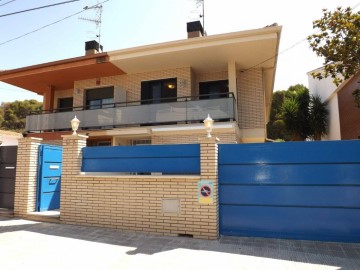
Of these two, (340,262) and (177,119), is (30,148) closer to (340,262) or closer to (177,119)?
(177,119)

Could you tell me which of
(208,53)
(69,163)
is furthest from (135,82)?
(69,163)

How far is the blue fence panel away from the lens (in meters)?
5.57

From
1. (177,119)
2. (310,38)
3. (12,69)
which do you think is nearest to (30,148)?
(177,119)

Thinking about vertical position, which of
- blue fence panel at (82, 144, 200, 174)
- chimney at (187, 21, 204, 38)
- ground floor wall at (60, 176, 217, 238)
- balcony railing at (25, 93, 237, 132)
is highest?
chimney at (187, 21, 204, 38)

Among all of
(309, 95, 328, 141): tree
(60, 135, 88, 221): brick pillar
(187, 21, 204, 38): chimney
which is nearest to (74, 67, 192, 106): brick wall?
(187, 21, 204, 38): chimney

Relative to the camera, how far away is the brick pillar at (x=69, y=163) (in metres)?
6.41

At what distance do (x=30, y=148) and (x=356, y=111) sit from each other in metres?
13.2

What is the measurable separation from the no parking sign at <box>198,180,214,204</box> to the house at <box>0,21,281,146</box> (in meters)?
3.93

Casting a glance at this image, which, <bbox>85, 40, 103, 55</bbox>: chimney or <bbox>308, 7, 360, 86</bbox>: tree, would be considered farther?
<bbox>85, 40, 103, 55</bbox>: chimney

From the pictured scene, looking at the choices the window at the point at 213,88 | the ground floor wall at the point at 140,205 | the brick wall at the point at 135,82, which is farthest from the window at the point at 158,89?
the ground floor wall at the point at 140,205

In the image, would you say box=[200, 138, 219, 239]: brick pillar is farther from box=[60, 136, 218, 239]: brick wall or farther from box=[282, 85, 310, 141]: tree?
box=[282, 85, 310, 141]: tree

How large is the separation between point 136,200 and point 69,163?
2.04 m

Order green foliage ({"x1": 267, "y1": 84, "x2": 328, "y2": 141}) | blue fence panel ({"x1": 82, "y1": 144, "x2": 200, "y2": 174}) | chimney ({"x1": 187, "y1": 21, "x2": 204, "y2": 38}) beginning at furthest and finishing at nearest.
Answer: green foliage ({"x1": 267, "y1": 84, "x2": 328, "y2": 141}) → chimney ({"x1": 187, "y1": 21, "x2": 204, "y2": 38}) → blue fence panel ({"x1": 82, "y1": 144, "x2": 200, "y2": 174})

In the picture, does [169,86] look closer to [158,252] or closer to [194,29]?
[194,29]
